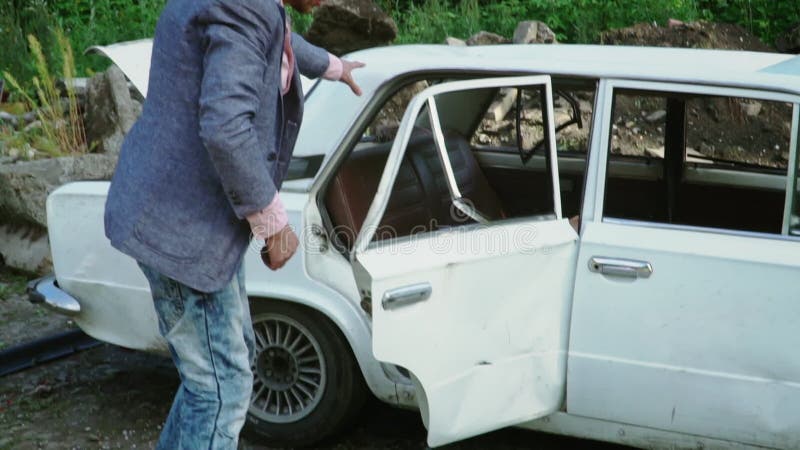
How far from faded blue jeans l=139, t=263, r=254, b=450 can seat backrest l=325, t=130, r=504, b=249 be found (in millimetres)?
864

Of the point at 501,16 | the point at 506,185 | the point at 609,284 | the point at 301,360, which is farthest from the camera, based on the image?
the point at 501,16

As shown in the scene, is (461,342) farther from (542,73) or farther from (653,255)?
(542,73)

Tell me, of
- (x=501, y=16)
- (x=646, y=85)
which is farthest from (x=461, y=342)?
(x=501, y=16)

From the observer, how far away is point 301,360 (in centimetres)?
382

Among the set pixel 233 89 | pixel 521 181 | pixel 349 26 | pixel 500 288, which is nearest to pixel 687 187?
pixel 521 181

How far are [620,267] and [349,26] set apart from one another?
5.35m

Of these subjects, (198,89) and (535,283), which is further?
(535,283)

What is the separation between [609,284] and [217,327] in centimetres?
126

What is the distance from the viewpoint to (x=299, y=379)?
3848 millimetres

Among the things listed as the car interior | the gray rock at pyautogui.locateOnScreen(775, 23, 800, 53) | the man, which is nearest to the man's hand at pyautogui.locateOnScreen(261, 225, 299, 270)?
the man

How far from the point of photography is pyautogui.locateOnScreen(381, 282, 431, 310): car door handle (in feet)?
10.2

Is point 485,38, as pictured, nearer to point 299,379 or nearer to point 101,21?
point 101,21

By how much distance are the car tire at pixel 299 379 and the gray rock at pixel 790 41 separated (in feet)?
21.3

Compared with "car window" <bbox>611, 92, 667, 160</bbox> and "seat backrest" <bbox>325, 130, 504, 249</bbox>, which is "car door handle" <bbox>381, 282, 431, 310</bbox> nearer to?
"seat backrest" <bbox>325, 130, 504, 249</bbox>
